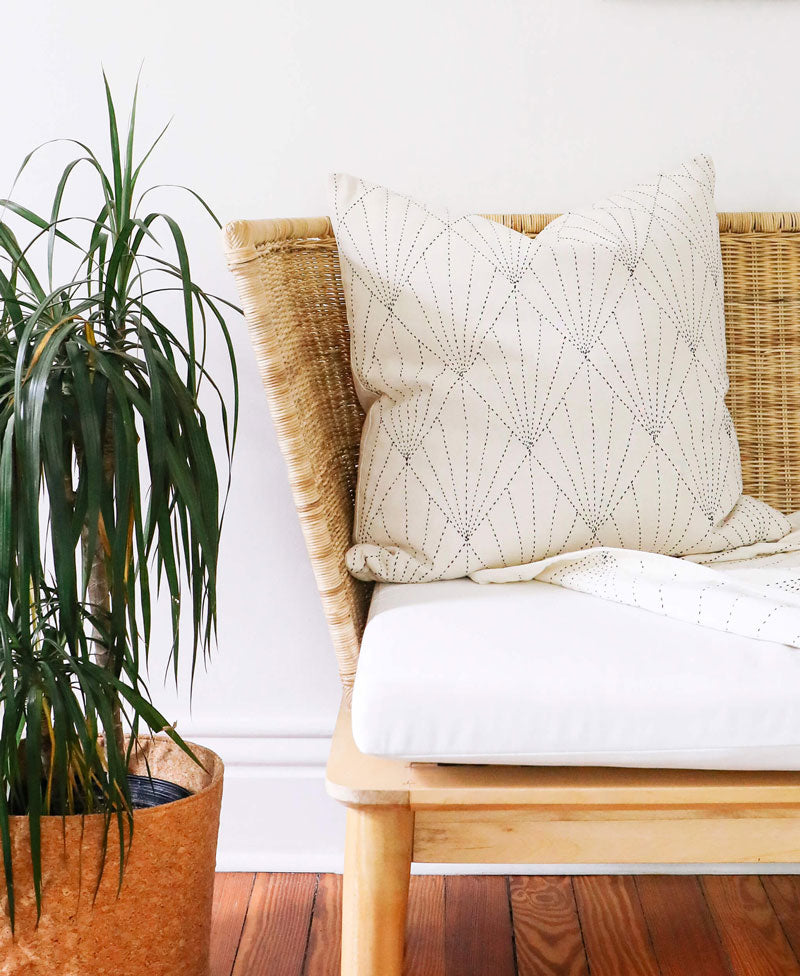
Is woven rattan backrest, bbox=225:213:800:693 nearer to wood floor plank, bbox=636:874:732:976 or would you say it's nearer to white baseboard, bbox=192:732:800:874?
white baseboard, bbox=192:732:800:874

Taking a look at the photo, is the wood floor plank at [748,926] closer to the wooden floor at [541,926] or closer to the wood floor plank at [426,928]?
the wooden floor at [541,926]

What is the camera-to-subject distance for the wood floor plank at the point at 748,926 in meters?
1.12

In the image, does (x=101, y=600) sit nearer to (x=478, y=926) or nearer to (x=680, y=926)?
(x=478, y=926)

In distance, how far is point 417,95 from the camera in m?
1.31

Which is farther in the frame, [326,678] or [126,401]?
[326,678]

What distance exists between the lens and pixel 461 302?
1.06 meters

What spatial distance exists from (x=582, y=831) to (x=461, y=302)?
0.56 meters

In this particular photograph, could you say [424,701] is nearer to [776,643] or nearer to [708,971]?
[776,643]

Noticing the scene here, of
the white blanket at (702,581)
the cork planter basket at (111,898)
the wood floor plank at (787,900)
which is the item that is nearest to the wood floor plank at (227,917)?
the cork planter basket at (111,898)

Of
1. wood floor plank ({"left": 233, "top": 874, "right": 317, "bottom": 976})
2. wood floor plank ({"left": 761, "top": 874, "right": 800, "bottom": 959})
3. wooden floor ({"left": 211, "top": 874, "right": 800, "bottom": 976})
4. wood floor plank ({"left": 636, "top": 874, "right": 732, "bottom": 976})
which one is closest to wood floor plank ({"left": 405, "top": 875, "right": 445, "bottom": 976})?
wooden floor ({"left": 211, "top": 874, "right": 800, "bottom": 976})

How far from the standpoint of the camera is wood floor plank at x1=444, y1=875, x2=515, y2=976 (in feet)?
3.74

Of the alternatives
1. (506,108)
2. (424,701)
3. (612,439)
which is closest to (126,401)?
(424,701)

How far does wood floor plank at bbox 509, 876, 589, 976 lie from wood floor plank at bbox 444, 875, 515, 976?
14 millimetres

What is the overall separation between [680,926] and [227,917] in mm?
581
